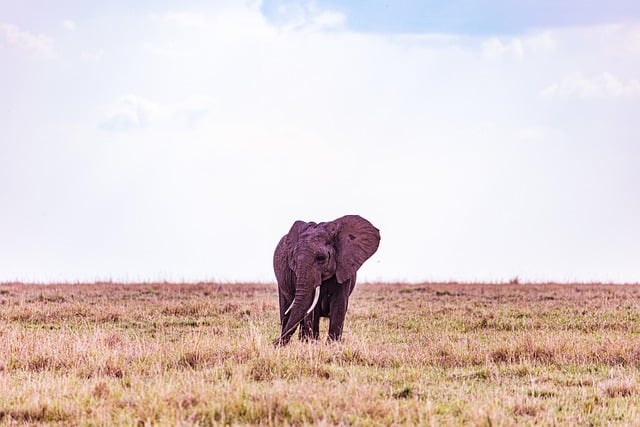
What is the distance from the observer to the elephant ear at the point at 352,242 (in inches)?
566

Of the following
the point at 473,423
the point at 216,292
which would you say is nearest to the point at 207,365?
the point at 473,423

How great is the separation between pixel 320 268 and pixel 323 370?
11.6ft

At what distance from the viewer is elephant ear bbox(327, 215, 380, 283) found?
566 inches

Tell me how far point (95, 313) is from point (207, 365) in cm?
944

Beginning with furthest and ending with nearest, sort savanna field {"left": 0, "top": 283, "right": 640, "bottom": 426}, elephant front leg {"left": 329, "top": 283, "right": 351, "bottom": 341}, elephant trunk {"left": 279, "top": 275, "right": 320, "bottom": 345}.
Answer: elephant front leg {"left": 329, "top": 283, "right": 351, "bottom": 341} < elephant trunk {"left": 279, "top": 275, "right": 320, "bottom": 345} < savanna field {"left": 0, "top": 283, "right": 640, "bottom": 426}

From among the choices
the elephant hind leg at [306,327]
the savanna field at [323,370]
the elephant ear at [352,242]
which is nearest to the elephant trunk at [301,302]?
the elephant hind leg at [306,327]

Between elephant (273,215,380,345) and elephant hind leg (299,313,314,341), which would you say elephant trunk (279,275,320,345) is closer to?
elephant (273,215,380,345)

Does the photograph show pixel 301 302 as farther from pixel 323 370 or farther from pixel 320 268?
pixel 323 370

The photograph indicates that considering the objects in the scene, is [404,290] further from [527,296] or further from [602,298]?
[602,298]

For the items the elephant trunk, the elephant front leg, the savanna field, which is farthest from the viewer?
the elephant front leg

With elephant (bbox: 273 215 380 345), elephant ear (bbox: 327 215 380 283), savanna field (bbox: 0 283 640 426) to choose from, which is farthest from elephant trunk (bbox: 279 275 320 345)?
savanna field (bbox: 0 283 640 426)

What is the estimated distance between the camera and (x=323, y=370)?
1059 cm

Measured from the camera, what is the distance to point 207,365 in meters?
11.3

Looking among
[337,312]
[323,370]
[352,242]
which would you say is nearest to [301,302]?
[337,312]
